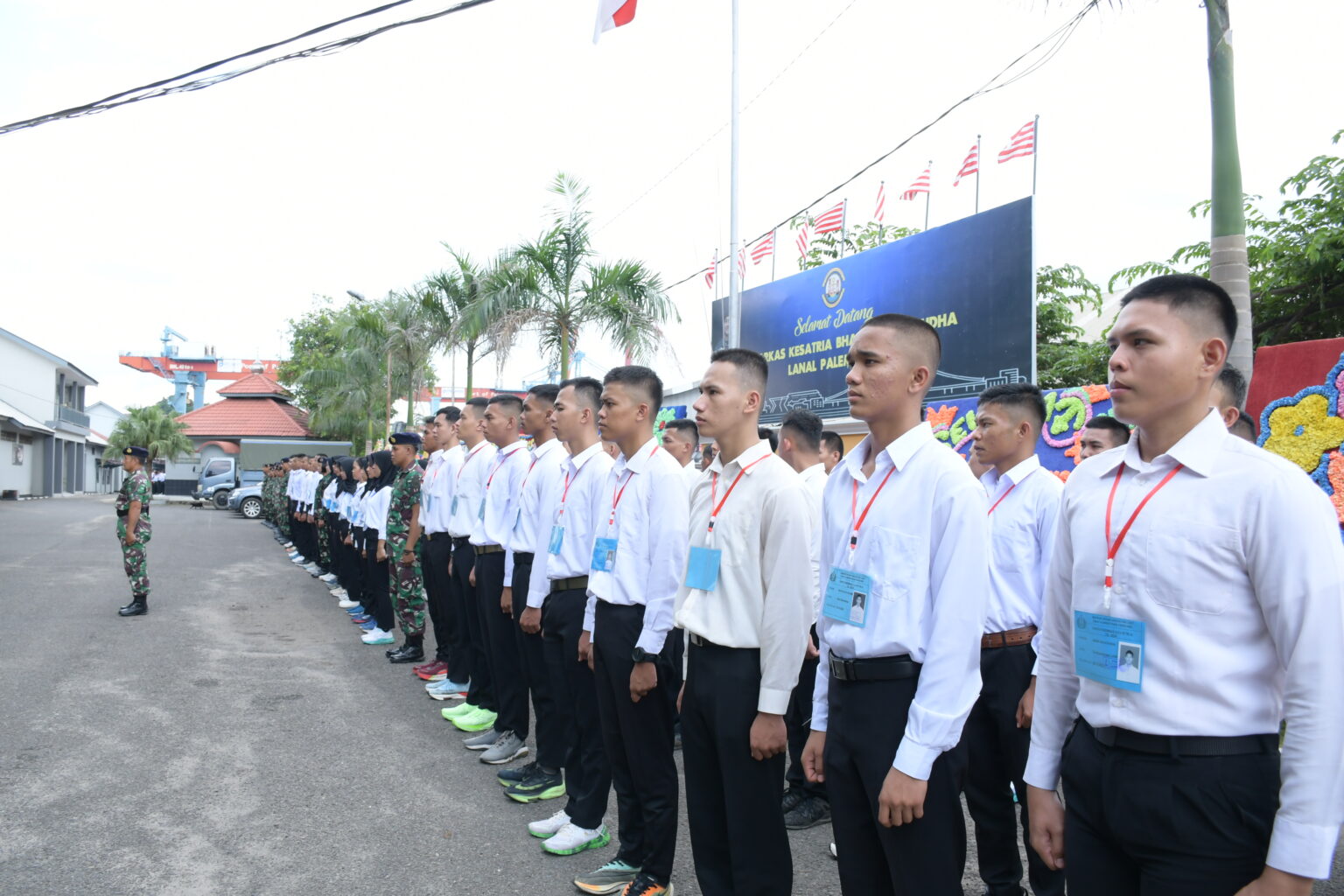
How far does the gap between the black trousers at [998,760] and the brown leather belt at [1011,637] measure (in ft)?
0.06

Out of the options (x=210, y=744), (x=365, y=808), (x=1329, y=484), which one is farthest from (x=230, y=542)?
(x=1329, y=484)

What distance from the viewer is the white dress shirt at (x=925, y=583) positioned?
7.38 feet

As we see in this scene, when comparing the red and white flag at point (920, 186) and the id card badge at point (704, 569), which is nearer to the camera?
the id card badge at point (704, 569)

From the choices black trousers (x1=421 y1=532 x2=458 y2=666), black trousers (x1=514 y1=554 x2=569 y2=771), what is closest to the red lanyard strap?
black trousers (x1=514 y1=554 x2=569 y2=771)

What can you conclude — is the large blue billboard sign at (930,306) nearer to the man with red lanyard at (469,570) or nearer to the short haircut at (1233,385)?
the man with red lanyard at (469,570)

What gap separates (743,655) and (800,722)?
2346 millimetres

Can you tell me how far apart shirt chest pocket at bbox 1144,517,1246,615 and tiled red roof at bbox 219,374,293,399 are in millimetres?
53369

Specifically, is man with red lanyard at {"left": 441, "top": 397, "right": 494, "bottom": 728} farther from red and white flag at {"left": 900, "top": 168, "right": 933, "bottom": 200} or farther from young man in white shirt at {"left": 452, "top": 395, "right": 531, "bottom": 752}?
red and white flag at {"left": 900, "top": 168, "right": 933, "bottom": 200}

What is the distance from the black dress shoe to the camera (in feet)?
27.3

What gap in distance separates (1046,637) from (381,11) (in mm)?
6929

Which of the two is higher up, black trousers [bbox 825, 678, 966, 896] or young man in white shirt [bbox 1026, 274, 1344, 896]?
young man in white shirt [bbox 1026, 274, 1344, 896]

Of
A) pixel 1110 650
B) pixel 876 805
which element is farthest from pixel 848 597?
pixel 1110 650

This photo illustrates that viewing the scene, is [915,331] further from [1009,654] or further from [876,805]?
[1009,654]

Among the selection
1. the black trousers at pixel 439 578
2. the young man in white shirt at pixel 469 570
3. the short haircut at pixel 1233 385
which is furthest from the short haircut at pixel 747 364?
the black trousers at pixel 439 578
